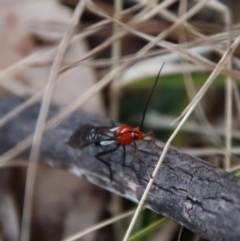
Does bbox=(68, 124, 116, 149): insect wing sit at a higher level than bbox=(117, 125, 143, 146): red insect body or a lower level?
lower

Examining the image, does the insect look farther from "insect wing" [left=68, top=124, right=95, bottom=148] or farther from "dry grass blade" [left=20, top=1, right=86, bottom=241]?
"dry grass blade" [left=20, top=1, right=86, bottom=241]

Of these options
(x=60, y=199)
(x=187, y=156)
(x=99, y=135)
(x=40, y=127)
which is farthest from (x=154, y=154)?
(x=60, y=199)

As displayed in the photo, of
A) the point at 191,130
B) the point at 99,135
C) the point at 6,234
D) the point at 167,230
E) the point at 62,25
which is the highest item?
Answer: the point at 62,25

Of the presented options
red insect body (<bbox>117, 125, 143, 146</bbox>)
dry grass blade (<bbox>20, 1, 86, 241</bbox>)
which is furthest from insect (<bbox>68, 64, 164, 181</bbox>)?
dry grass blade (<bbox>20, 1, 86, 241</bbox>)

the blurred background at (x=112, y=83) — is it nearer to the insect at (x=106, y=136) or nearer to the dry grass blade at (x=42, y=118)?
the dry grass blade at (x=42, y=118)

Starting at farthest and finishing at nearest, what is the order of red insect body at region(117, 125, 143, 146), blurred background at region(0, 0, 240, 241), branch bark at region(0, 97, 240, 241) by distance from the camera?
blurred background at region(0, 0, 240, 241) → red insect body at region(117, 125, 143, 146) → branch bark at region(0, 97, 240, 241)

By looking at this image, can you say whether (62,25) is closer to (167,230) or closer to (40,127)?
(40,127)

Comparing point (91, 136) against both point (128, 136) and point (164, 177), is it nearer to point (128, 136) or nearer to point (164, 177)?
point (128, 136)
